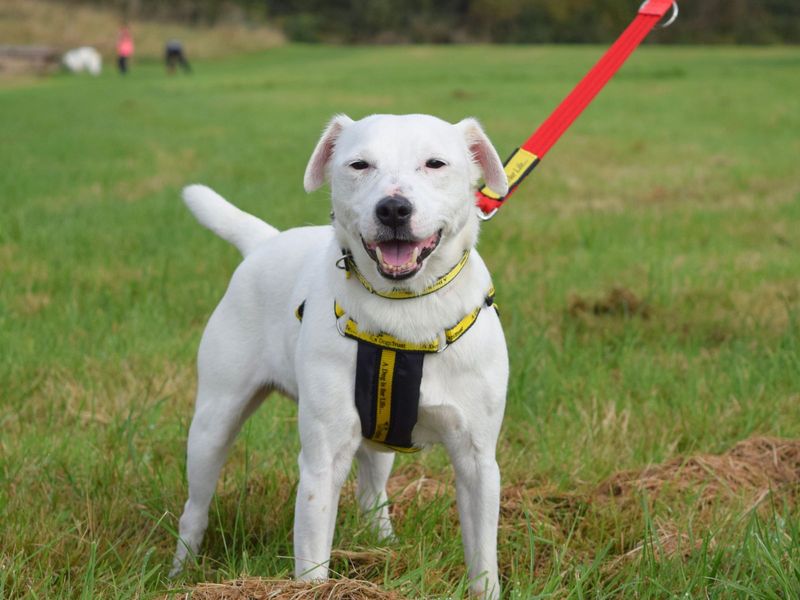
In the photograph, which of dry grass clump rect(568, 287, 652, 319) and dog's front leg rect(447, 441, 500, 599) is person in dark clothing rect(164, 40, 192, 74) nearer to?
dry grass clump rect(568, 287, 652, 319)

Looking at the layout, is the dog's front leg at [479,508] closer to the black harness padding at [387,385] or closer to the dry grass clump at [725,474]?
the black harness padding at [387,385]

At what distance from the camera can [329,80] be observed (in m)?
28.3

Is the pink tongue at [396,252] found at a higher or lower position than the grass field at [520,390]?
higher

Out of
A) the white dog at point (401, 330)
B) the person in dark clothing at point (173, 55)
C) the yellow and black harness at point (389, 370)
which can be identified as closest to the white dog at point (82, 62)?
the person in dark clothing at point (173, 55)

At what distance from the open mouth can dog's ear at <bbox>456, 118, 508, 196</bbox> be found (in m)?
0.43

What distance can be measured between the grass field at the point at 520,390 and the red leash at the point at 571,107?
1053 millimetres

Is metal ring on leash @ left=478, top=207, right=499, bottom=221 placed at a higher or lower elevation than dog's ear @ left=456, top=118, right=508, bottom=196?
lower

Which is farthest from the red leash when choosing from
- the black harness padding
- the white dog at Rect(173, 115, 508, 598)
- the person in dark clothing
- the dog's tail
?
the person in dark clothing

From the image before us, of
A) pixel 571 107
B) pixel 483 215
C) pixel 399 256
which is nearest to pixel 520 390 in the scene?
pixel 571 107

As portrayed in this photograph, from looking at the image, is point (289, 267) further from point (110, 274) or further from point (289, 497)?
point (110, 274)

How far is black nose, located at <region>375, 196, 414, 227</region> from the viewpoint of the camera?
8.23ft

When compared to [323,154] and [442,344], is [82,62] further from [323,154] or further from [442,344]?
[442,344]

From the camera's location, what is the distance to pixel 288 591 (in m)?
2.39

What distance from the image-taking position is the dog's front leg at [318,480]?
2.72 metres
